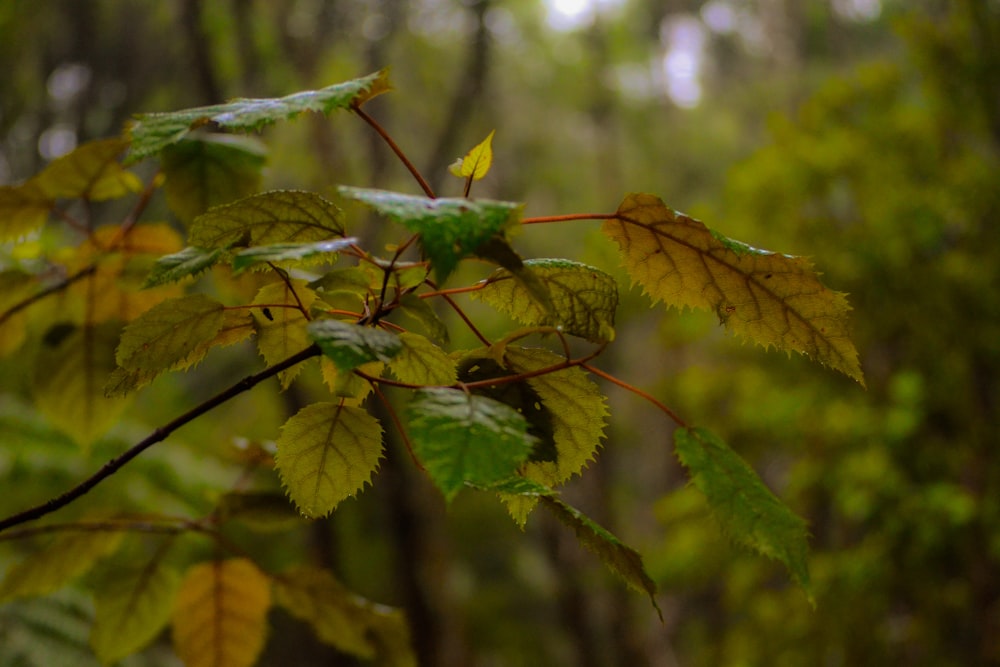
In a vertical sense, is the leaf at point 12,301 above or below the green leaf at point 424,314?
below

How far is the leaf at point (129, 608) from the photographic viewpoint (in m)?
0.64

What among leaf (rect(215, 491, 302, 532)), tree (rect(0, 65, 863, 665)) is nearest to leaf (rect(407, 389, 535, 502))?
tree (rect(0, 65, 863, 665))

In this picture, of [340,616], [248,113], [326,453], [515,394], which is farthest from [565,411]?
[340,616]

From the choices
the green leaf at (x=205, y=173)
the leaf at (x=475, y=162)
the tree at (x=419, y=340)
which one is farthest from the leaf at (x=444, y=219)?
the green leaf at (x=205, y=173)

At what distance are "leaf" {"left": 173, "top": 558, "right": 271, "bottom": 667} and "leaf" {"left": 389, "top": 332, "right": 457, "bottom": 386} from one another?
0.35 metres

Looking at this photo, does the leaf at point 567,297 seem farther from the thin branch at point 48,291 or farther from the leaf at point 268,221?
the thin branch at point 48,291

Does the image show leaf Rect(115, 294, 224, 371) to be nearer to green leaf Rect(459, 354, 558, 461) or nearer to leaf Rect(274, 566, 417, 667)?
green leaf Rect(459, 354, 558, 461)

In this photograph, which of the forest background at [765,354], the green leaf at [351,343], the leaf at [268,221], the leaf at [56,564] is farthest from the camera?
the forest background at [765,354]

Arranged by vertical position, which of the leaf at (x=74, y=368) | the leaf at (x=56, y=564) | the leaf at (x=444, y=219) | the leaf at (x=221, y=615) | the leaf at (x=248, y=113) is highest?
the leaf at (x=248, y=113)

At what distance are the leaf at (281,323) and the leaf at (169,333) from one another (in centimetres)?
4

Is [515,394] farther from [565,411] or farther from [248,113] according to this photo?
[248,113]

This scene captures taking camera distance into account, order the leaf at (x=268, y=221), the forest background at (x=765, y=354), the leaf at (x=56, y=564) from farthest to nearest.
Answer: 1. the forest background at (x=765, y=354)
2. the leaf at (x=56, y=564)
3. the leaf at (x=268, y=221)

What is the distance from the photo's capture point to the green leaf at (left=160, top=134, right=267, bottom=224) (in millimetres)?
644

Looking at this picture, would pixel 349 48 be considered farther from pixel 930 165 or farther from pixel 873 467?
pixel 873 467
